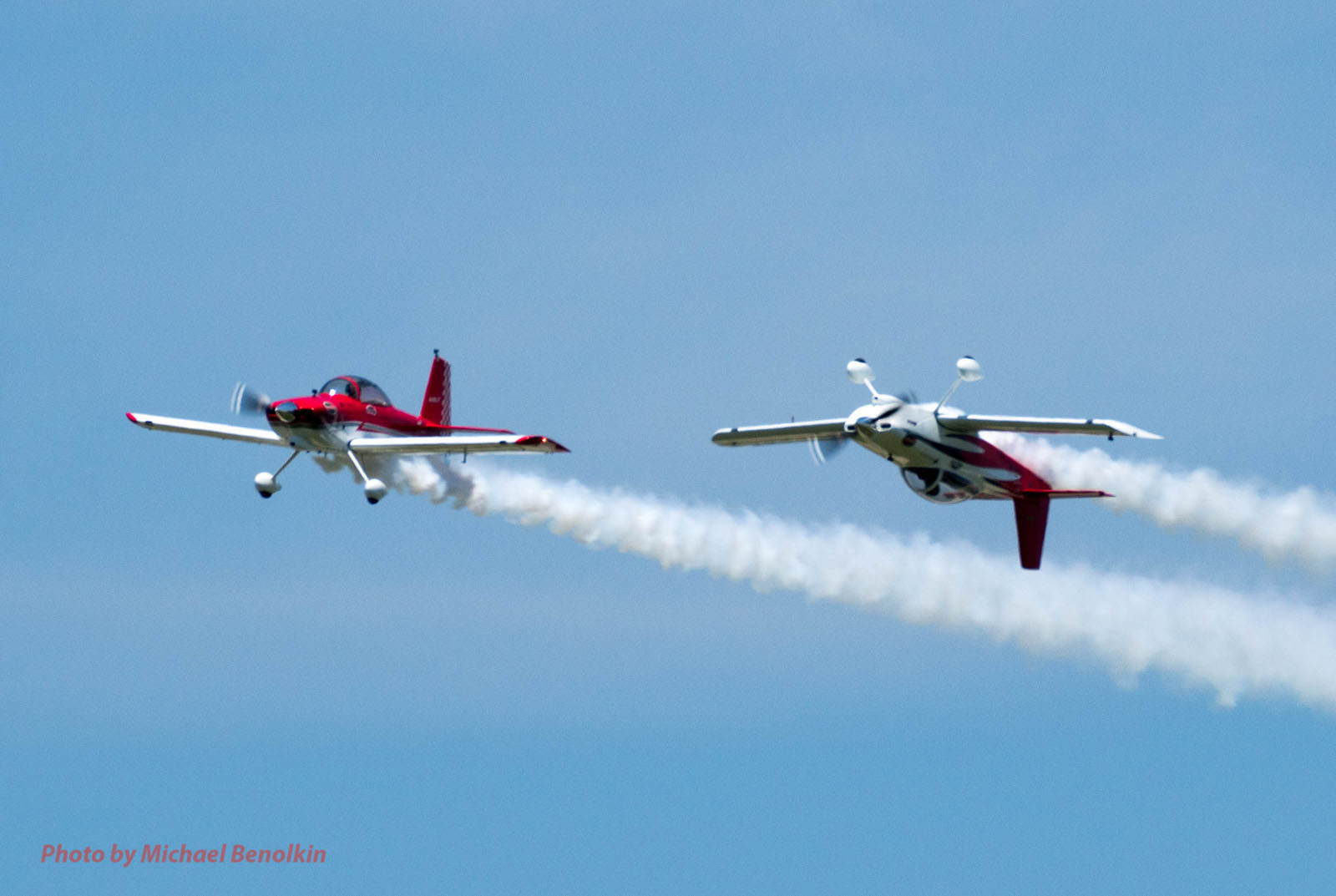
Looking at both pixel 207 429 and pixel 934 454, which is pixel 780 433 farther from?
pixel 207 429

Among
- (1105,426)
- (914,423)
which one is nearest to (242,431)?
(914,423)

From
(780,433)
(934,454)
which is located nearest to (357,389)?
(780,433)

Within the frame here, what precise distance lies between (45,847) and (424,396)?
1627 cm

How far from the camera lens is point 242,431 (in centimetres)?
5997

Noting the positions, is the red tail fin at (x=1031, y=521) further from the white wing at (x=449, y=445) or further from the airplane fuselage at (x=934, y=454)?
the white wing at (x=449, y=445)

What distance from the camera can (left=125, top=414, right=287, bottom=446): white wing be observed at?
196 ft

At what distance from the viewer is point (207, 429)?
60750 millimetres

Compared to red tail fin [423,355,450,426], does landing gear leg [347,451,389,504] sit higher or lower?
lower

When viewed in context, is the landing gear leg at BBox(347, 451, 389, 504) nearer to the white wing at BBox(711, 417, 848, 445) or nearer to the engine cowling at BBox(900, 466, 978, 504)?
the white wing at BBox(711, 417, 848, 445)

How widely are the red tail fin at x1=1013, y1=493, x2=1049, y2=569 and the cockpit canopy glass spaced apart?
15571 millimetres

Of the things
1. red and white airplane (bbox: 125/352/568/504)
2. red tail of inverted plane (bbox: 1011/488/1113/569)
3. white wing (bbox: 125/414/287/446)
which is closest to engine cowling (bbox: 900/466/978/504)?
red tail of inverted plane (bbox: 1011/488/1113/569)

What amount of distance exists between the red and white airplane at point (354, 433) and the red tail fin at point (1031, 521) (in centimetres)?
1140

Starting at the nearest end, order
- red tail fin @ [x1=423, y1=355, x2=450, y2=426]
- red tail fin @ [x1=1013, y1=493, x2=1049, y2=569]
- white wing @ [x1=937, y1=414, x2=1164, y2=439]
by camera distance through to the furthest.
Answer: white wing @ [x1=937, y1=414, x2=1164, y2=439] → red tail fin @ [x1=1013, y1=493, x2=1049, y2=569] → red tail fin @ [x1=423, y1=355, x2=450, y2=426]

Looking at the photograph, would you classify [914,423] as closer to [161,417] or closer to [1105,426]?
[1105,426]
